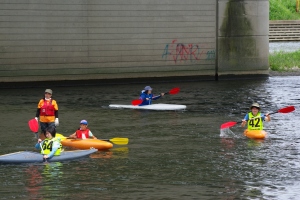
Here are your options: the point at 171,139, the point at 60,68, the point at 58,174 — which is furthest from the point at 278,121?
the point at 60,68

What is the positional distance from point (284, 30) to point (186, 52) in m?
28.0

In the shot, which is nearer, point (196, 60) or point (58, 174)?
point (58, 174)

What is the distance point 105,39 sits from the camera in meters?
35.1

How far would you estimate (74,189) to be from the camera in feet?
48.5

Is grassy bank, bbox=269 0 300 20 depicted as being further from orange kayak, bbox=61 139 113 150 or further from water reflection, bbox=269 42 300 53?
orange kayak, bbox=61 139 113 150

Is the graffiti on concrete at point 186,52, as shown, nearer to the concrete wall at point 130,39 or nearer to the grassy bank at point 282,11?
the concrete wall at point 130,39

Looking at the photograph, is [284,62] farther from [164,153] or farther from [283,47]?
[164,153]

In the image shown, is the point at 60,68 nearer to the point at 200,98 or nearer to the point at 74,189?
the point at 200,98

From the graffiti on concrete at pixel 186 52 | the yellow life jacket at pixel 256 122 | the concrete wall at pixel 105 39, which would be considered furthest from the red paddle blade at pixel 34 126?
the graffiti on concrete at pixel 186 52

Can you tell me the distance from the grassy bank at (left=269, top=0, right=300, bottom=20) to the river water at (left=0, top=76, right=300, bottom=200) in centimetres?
3751

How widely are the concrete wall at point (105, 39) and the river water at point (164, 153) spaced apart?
2.93m

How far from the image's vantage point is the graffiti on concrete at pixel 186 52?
36.5 metres

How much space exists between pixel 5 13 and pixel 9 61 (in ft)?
6.80

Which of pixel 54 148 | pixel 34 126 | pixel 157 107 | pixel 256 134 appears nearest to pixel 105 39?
pixel 157 107
